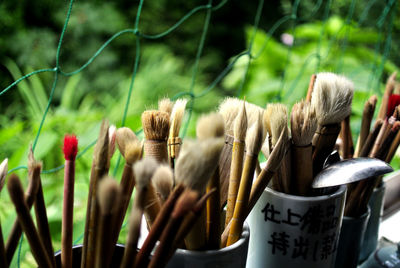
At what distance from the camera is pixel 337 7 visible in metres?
1.05

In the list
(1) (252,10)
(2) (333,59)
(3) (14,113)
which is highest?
(1) (252,10)

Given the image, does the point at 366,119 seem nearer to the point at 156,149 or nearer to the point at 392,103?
the point at 392,103

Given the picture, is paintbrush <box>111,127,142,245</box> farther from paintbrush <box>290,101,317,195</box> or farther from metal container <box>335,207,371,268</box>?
metal container <box>335,207,371,268</box>

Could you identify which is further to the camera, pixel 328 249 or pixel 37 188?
pixel 328 249

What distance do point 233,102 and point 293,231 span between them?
11cm

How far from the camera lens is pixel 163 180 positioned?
0.87 ft

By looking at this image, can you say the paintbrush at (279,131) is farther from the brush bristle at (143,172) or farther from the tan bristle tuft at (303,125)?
the brush bristle at (143,172)

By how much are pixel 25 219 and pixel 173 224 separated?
0.26ft

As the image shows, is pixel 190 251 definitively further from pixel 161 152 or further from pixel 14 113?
pixel 14 113

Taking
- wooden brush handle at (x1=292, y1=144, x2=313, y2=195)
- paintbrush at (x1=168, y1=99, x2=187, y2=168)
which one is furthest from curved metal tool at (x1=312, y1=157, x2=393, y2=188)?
paintbrush at (x1=168, y1=99, x2=187, y2=168)

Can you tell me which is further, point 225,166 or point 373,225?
point 373,225

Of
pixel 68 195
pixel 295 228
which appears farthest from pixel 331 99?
pixel 68 195

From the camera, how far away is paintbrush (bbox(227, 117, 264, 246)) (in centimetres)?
31

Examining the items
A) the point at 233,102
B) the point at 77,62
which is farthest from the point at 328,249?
the point at 77,62
